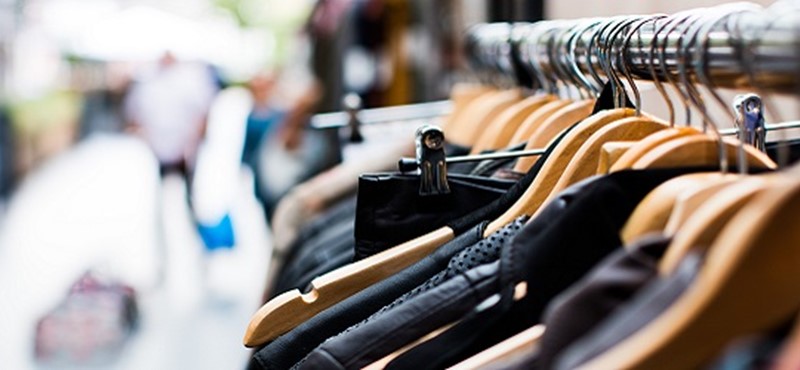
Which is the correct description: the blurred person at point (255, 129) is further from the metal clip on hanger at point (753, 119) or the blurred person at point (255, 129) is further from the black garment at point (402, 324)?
the black garment at point (402, 324)

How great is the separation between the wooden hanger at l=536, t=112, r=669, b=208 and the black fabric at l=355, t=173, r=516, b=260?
214 mm

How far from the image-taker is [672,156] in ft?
3.19

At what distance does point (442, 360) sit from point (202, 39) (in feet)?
20.4

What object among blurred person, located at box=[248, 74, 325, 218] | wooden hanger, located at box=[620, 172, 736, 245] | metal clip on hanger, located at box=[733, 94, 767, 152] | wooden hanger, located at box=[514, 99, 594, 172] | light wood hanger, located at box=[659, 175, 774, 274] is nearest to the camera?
light wood hanger, located at box=[659, 175, 774, 274]

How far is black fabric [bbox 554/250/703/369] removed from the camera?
0.72m

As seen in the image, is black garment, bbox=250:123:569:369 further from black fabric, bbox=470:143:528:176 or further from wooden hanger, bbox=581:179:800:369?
wooden hanger, bbox=581:179:800:369

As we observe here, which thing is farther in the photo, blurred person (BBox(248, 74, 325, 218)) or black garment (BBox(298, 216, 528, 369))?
blurred person (BBox(248, 74, 325, 218))

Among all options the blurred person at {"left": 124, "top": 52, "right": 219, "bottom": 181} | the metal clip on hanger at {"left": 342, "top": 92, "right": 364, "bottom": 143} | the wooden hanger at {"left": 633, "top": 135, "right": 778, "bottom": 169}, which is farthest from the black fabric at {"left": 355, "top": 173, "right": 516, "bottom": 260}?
the blurred person at {"left": 124, "top": 52, "right": 219, "bottom": 181}

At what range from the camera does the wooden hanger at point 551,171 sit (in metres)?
1.17

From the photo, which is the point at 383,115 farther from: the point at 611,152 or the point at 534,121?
the point at 611,152

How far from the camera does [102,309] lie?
3959 millimetres

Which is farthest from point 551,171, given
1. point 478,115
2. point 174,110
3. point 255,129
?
point 174,110

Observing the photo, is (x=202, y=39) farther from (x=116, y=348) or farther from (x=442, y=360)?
(x=442, y=360)

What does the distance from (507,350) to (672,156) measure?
0.71ft
